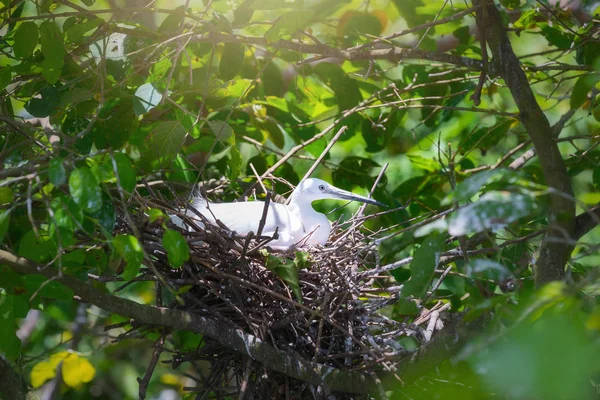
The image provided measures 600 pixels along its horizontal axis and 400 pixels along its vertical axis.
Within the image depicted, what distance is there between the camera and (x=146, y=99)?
2199mm

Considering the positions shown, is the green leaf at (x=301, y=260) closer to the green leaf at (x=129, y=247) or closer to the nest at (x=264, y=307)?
the nest at (x=264, y=307)

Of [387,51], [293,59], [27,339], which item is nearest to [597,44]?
[387,51]

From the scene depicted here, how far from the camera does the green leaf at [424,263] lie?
4.77 ft

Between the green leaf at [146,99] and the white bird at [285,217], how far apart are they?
46 centimetres

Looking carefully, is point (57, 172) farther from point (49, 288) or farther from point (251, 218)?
point (251, 218)

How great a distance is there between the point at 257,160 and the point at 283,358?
1324mm

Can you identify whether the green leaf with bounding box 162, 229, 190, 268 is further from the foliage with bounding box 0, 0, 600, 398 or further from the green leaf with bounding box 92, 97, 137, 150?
the green leaf with bounding box 92, 97, 137, 150

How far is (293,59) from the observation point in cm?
300

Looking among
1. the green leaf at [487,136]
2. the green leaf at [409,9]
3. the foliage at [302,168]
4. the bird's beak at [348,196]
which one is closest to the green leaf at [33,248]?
the foliage at [302,168]

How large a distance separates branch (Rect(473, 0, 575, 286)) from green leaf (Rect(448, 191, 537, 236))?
0.83ft

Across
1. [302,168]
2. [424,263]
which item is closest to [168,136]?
[302,168]

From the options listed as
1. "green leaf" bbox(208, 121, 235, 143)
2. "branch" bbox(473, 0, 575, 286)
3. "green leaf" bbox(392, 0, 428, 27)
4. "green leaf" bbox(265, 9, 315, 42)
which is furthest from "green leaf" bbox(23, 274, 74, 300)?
"green leaf" bbox(392, 0, 428, 27)

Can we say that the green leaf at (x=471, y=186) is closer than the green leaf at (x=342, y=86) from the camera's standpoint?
Yes

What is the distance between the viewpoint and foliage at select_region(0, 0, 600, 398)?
1.33 meters
